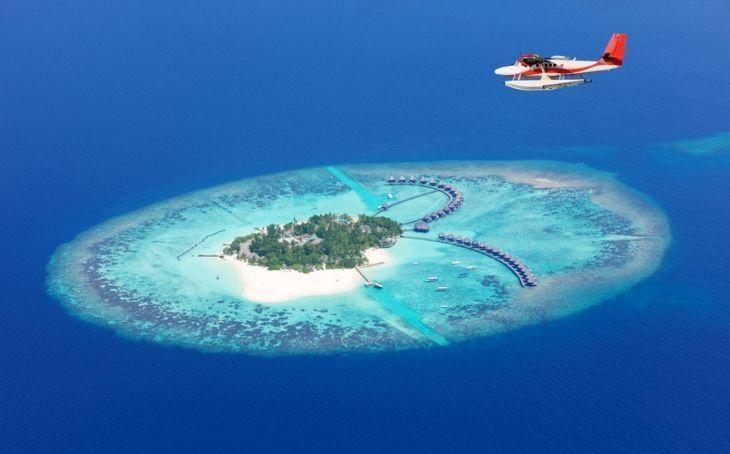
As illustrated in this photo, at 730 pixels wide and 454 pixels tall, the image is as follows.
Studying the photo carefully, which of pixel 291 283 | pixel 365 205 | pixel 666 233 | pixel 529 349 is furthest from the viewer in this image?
pixel 365 205

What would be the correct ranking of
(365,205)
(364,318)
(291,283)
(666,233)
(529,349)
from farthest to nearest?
(365,205) → (666,233) → (291,283) → (364,318) → (529,349)

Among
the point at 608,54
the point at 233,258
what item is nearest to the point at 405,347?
the point at 233,258

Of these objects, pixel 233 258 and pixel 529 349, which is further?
pixel 233 258

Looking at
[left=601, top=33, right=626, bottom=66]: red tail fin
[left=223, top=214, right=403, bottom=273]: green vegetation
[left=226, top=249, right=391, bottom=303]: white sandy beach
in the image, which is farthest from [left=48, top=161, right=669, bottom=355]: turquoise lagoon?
[left=601, top=33, right=626, bottom=66]: red tail fin

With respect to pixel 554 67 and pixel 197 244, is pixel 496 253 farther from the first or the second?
pixel 197 244

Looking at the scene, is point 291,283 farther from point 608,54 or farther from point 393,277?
point 608,54

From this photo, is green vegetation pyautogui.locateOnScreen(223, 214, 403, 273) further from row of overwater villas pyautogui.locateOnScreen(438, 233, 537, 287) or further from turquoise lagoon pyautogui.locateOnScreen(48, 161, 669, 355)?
row of overwater villas pyautogui.locateOnScreen(438, 233, 537, 287)
